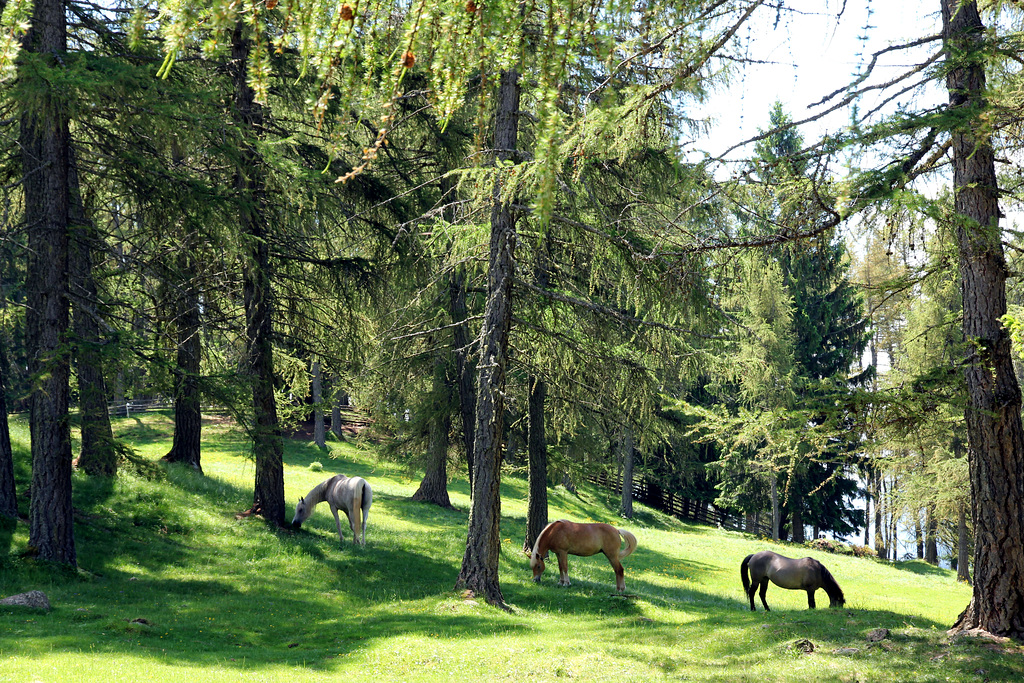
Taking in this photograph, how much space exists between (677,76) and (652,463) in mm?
38573

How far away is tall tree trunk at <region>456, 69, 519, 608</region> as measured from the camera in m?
11.6

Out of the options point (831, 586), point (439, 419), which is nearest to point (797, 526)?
point (439, 419)

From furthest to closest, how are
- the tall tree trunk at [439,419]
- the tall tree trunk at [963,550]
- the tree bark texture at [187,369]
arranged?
the tall tree trunk at [963,550], the tall tree trunk at [439,419], the tree bark texture at [187,369]

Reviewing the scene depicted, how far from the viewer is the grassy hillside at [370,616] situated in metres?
7.93

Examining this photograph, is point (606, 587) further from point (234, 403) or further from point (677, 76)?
point (677, 76)

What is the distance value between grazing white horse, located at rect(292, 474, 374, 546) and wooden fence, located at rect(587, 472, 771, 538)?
28.2m

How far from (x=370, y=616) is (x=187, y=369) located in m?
7.48

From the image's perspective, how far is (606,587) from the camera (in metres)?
14.4

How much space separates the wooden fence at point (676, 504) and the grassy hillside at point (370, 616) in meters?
23.7

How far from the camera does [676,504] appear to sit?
4447 cm

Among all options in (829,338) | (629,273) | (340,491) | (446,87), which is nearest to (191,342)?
(340,491)

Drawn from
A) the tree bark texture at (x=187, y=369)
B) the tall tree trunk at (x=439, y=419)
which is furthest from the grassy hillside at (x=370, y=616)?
the tall tree trunk at (x=439, y=419)

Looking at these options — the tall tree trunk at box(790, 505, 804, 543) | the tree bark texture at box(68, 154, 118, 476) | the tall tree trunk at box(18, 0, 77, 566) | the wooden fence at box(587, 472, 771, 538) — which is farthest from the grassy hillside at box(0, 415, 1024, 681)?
the wooden fence at box(587, 472, 771, 538)

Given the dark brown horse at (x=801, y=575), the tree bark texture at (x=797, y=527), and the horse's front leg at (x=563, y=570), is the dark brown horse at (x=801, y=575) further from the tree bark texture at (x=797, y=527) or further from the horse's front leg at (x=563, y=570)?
the tree bark texture at (x=797, y=527)
